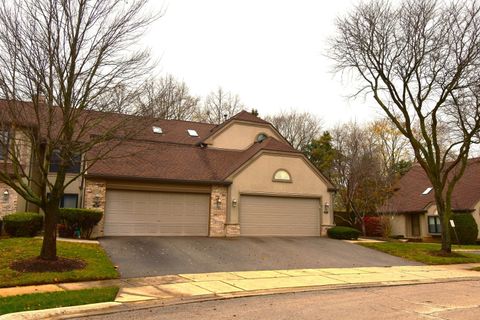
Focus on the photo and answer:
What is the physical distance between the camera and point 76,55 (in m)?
12.1

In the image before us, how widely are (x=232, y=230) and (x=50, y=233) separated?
33.6 feet

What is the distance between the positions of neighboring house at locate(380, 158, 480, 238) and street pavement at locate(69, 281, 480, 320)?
20998 mm

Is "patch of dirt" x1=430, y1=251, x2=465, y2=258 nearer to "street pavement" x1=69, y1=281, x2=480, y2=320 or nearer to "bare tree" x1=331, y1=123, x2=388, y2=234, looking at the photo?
"street pavement" x1=69, y1=281, x2=480, y2=320

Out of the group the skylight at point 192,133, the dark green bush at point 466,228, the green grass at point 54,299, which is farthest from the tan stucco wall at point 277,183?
the green grass at point 54,299

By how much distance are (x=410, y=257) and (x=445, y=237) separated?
2666mm

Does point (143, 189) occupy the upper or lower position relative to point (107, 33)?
lower

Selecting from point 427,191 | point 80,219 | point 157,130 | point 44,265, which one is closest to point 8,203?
point 80,219

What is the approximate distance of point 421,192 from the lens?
113 feet

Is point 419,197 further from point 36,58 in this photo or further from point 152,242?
point 36,58

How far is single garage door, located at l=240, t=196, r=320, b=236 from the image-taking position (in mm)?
21953

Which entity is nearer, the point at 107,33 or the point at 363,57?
the point at 107,33

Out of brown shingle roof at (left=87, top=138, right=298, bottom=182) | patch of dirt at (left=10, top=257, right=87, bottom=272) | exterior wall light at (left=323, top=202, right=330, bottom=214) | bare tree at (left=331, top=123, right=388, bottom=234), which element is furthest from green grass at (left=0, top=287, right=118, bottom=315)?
bare tree at (left=331, top=123, right=388, bottom=234)

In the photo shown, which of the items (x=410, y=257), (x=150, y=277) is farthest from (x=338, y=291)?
(x=410, y=257)

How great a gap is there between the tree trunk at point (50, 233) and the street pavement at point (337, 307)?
5.41 metres
